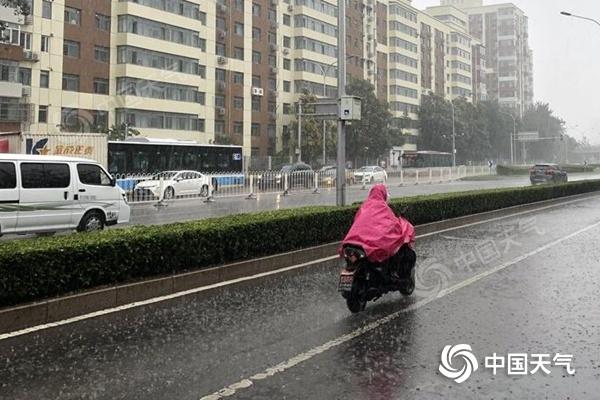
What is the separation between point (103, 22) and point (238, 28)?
52.6ft

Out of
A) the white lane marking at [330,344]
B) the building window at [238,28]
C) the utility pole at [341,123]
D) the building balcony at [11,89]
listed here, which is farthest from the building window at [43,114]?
the white lane marking at [330,344]

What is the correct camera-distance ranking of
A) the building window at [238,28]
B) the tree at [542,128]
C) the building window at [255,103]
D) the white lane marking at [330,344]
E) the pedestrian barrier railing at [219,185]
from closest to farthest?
1. the white lane marking at [330,344]
2. the pedestrian barrier railing at [219,185]
3. the building window at [238,28]
4. the building window at [255,103]
5. the tree at [542,128]

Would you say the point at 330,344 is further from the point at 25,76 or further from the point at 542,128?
the point at 542,128

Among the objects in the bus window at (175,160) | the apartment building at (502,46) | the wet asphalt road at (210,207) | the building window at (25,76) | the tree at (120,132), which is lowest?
the wet asphalt road at (210,207)

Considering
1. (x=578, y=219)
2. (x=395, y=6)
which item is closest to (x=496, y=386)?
(x=578, y=219)

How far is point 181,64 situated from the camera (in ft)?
167

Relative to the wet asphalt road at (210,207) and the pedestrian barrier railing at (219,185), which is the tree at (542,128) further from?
the wet asphalt road at (210,207)

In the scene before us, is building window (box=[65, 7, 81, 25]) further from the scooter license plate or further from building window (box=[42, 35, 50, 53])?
the scooter license plate

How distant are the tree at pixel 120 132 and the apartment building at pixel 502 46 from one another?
330 ft

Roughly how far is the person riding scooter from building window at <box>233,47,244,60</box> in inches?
2120

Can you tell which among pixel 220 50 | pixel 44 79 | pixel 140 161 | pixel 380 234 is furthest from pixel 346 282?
pixel 220 50

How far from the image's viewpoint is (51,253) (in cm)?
629

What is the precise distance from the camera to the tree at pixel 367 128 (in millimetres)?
62094

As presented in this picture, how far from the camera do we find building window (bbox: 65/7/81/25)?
42844 mm
